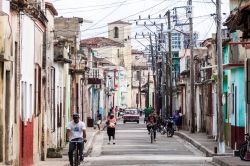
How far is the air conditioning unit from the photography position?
19.9m

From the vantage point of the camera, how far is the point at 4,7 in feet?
67.4

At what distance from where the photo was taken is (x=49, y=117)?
33719 mm

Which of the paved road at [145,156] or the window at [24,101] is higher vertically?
the window at [24,101]

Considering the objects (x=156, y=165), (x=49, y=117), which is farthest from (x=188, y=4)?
(x=156, y=165)

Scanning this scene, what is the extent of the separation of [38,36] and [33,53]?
7.45 ft

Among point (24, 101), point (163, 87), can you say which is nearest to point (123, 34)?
point (163, 87)

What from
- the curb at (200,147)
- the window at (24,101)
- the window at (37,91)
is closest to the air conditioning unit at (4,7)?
the window at (24,101)

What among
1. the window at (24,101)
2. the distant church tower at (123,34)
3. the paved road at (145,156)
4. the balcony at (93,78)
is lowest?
the paved road at (145,156)

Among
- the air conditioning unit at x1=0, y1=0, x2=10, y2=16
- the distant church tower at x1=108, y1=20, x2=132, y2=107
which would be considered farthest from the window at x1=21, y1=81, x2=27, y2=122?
the distant church tower at x1=108, y1=20, x2=132, y2=107

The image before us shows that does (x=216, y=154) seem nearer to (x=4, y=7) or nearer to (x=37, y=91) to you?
(x=37, y=91)

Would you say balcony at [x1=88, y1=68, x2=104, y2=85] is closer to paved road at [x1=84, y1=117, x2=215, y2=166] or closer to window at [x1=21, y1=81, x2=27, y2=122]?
paved road at [x1=84, y1=117, x2=215, y2=166]

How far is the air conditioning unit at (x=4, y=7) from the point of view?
65.3 feet

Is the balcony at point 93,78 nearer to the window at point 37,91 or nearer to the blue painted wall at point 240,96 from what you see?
the blue painted wall at point 240,96

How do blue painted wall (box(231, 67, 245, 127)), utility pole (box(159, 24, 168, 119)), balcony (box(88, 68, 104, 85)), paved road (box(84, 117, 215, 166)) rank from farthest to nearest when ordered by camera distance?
utility pole (box(159, 24, 168, 119)) < balcony (box(88, 68, 104, 85)) < blue painted wall (box(231, 67, 245, 127)) < paved road (box(84, 117, 215, 166))
